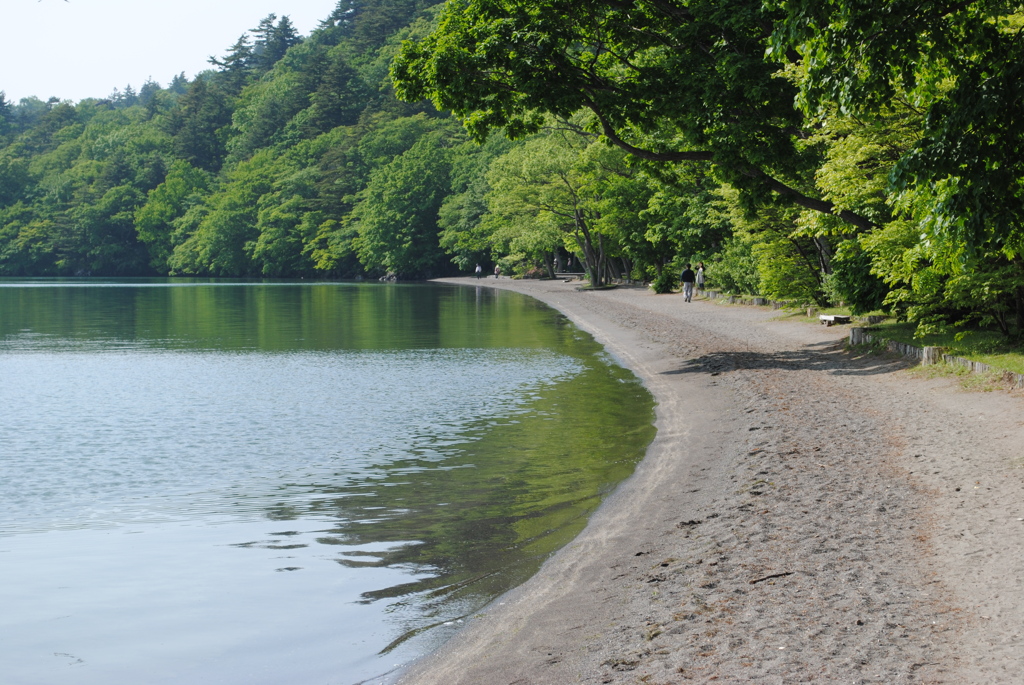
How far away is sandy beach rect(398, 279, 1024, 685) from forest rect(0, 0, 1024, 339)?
7.22 ft

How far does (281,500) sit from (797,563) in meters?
6.54

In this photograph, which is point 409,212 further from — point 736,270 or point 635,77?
point 635,77

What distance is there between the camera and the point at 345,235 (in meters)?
110

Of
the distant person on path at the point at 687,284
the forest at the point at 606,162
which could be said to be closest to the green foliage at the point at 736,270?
the forest at the point at 606,162

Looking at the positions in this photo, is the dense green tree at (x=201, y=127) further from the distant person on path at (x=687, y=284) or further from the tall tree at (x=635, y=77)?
the tall tree at (x=635, y=77)

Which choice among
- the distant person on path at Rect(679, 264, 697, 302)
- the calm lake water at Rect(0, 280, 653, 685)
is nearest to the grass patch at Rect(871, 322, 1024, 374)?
the calm lake water at Rect(0, 280, 653, 685)

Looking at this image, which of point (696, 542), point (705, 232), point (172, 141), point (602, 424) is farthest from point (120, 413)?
point (172, 141)

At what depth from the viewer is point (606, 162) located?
58.9 meters

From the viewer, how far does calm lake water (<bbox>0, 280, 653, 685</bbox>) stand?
777 cm

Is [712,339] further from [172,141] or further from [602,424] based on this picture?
[172,141]

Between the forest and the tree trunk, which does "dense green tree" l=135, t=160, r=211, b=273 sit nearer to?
the forest

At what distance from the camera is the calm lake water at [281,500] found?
25.5ft

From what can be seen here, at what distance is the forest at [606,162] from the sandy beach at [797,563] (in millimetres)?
2201

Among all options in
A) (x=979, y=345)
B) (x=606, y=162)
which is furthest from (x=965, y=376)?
(x=606, y=162)
